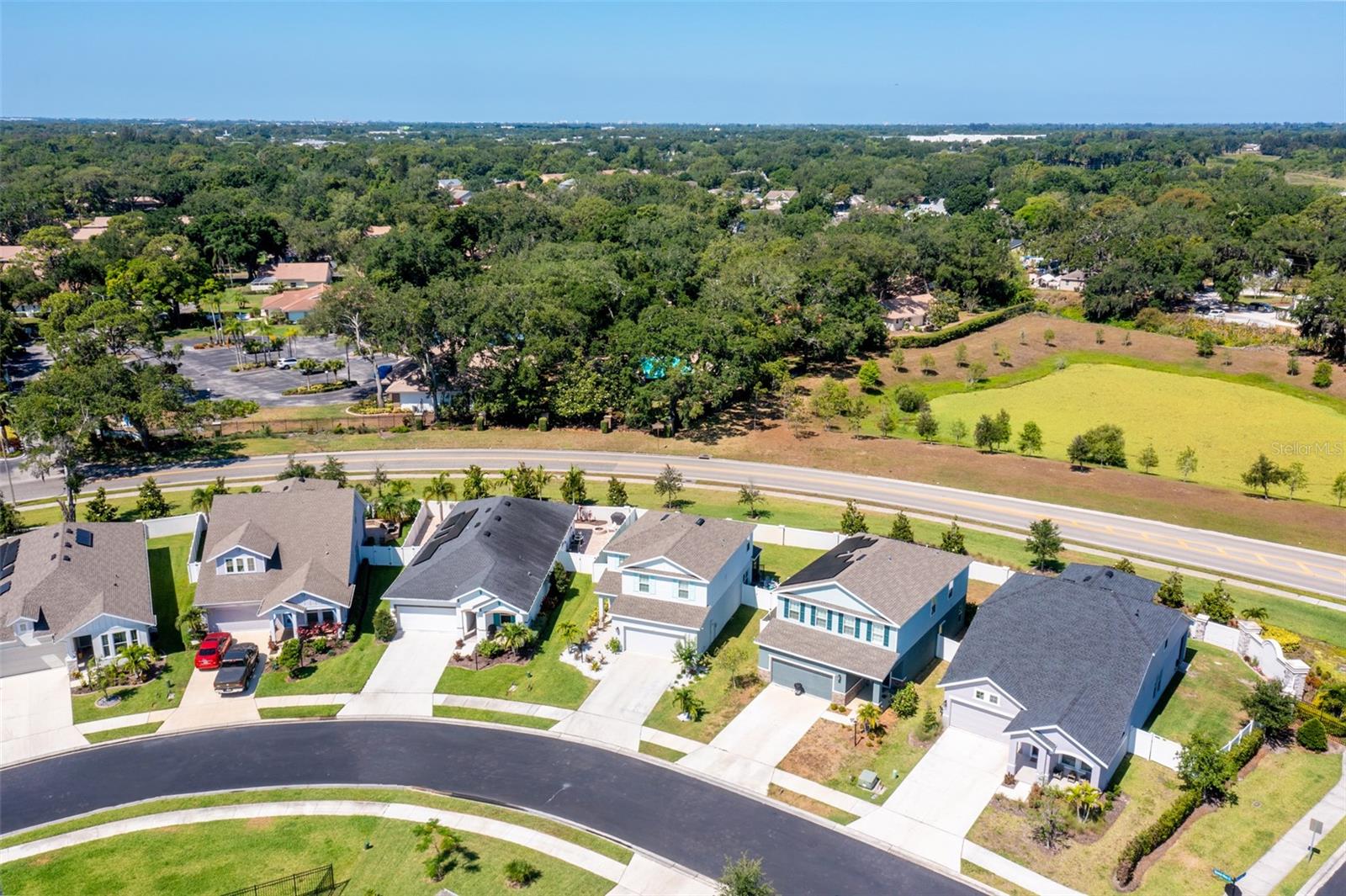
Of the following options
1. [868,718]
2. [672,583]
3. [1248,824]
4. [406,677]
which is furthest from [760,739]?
[1248,824]

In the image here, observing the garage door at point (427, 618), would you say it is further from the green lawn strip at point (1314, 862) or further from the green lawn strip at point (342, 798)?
the green lawn strip at point (1314, 862)

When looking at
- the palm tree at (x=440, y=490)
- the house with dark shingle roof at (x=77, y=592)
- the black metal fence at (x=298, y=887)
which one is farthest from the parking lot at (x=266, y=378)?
the black metal fence at (x=298, y=887)

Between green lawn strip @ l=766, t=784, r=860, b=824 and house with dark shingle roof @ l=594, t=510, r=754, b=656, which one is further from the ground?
house with dark shingle roof @ l=594, t=510, r=754, b=656

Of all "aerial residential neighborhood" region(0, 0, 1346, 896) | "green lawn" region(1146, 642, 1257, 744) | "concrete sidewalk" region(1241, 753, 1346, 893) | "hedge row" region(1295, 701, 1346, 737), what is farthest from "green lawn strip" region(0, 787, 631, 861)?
"hedge row" region(1295, 701, 1346, 737)

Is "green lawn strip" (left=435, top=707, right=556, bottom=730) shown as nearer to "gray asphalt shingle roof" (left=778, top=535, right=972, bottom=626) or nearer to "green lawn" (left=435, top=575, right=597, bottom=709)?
"green lawn" (left=435, top=575, right=597, bottom=709)

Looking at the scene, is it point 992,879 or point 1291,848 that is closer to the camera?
point 992,879

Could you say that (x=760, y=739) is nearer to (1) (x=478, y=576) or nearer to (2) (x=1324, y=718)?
(1) (x=478, y=576)

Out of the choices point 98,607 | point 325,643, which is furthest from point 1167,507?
point 98,607

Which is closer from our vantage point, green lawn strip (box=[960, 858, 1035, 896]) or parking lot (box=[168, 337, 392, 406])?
green lawn strip (box=[960, 858, 1035, 896])
